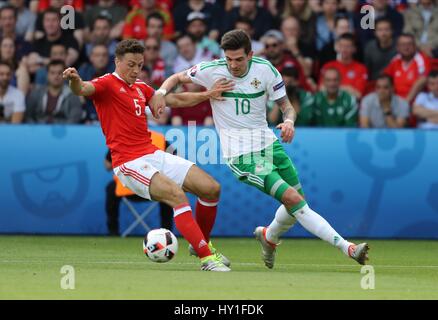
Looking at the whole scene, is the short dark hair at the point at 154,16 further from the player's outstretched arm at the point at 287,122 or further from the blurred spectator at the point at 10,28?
the player's outstretched arm at the point at 287,122

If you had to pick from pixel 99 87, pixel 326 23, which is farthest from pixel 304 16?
pixel 99 87

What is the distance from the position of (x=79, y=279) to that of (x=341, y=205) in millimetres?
7513

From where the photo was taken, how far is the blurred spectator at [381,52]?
→ 777 inches

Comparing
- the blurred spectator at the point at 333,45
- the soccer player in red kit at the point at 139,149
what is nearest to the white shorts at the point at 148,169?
the soccer player in red kit at the point at 139,149

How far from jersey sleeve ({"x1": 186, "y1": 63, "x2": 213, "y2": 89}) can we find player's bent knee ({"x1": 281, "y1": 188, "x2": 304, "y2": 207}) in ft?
5.11

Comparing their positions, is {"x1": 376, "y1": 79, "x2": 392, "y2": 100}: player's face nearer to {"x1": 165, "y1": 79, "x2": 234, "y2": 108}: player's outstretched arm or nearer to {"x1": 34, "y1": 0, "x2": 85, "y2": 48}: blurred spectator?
{"x1": 34, "y1": 0, "x2": 85, "y2": 48}: blurred spectator

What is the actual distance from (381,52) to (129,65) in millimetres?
8418

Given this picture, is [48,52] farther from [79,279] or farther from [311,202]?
[79,279]

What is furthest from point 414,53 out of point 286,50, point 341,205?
point 341,205

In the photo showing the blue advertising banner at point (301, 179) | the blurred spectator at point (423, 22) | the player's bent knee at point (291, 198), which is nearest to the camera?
the player's bent knee at point (291, 198)

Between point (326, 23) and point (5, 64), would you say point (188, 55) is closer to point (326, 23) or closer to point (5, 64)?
point (326, 23)

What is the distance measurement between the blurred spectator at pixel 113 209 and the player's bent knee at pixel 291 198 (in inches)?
222

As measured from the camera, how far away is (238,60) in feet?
40.2
